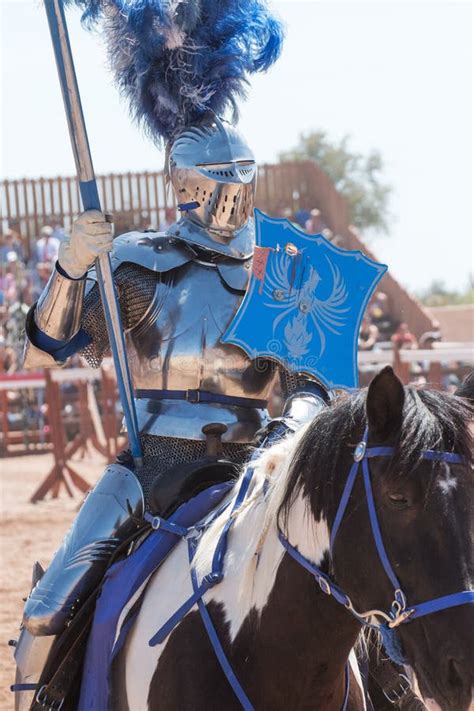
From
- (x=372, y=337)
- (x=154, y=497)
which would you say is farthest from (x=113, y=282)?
(x=372, y=337)

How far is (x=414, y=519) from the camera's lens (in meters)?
2.61

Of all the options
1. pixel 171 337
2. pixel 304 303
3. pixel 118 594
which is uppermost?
pixel 304 303

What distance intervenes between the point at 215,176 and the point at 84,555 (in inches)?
56.7

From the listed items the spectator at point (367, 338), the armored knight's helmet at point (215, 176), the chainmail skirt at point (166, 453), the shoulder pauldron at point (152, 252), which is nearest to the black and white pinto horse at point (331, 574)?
the chainmail skirt at point (166, 453)

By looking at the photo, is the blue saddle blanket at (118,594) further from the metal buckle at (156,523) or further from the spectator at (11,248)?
the spectator at (11,248)

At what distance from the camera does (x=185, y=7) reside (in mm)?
4344

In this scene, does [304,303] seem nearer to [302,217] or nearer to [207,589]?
[207,589]

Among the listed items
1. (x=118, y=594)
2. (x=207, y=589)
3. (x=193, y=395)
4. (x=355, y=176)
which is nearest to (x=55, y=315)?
(x=193, y=395)

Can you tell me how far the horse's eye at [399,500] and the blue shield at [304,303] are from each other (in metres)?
1.23

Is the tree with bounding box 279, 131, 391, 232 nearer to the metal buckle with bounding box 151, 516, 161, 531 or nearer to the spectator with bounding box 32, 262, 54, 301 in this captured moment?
the spectator with bounding box 32, 262, 54, 301

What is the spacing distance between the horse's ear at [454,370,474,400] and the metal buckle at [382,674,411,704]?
112 centimetres

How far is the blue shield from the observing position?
3887 mm

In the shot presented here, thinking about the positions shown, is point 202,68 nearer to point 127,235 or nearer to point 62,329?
point 127,235

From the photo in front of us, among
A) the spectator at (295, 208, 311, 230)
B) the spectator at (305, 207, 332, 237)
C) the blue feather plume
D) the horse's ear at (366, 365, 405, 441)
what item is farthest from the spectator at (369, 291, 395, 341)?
the horse's ear at (366, 365, 405, 441)
